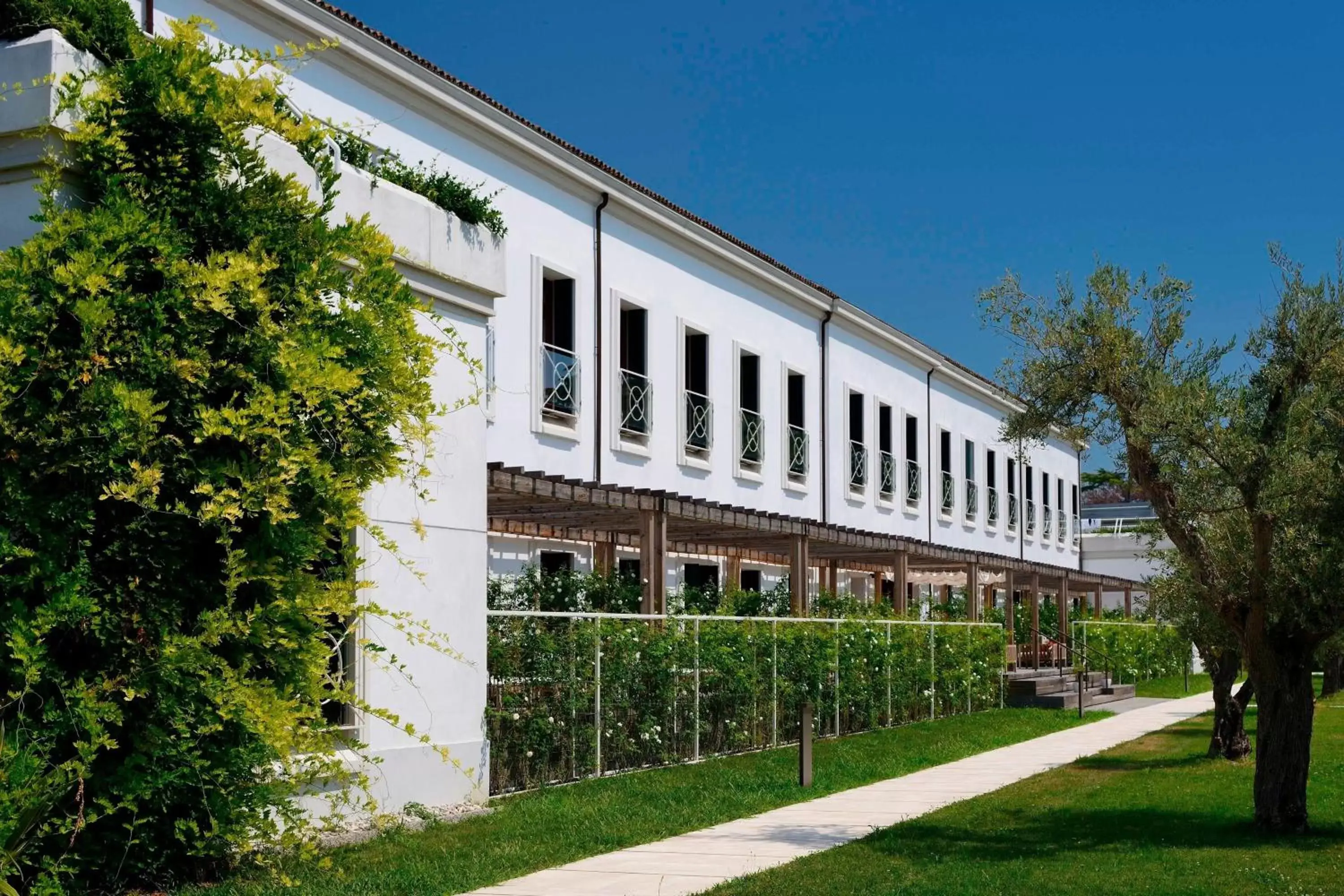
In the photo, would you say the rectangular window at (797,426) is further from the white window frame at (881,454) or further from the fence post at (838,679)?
the fence post at (838,679)

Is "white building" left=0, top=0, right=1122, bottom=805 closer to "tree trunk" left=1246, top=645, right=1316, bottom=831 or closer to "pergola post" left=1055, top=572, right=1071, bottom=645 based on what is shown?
"pergola post" left=1055, top=572, right=1071, bottom=645

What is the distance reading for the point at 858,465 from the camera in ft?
99.8

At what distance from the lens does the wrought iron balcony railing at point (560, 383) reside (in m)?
→ 19.7

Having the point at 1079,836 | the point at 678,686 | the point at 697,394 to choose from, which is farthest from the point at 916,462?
the point at 1079,836

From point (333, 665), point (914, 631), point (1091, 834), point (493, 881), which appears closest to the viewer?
point (493, 881)

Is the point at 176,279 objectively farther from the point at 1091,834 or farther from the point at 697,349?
the point at 697,349

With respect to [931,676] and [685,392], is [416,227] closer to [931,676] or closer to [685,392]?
[685,392]

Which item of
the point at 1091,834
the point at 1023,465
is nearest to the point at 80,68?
the point at 1091,834

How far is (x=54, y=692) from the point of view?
7.88m

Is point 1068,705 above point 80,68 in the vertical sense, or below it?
below

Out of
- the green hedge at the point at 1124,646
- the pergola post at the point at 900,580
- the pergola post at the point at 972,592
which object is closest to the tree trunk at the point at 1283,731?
the pergola post at the point at 900,580

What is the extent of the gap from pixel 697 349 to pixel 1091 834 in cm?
1365

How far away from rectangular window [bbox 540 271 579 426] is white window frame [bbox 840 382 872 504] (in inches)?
401

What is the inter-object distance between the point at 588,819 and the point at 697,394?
1250 centimetres
